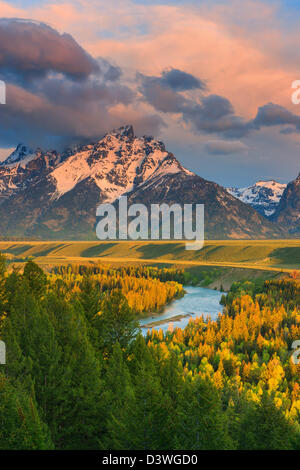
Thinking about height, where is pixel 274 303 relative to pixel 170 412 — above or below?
below

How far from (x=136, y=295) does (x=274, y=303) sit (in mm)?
64306

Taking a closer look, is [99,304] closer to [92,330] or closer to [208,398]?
[92,330]

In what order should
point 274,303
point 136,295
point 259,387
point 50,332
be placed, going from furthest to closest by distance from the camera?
point 136,295 → point 274,303 → point 259,387 → point 50,332

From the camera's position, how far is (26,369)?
46969 millimetres

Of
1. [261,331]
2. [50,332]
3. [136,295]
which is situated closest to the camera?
[50,332]

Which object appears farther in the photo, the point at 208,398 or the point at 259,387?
the point at 259,387

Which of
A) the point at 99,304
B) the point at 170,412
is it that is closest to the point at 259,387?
the point at 99,304

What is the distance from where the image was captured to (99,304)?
72562 millimetres
